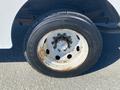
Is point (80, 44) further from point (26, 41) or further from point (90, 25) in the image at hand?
point (26, 41)

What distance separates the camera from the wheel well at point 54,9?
158 inches

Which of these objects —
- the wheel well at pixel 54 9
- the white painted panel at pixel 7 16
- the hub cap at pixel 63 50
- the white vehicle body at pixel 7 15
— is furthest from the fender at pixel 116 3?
the white painted panel at pixel 7 16

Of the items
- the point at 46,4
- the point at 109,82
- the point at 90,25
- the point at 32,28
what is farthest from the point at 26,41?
the point at 109,82

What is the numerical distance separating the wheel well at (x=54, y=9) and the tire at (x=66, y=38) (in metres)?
0.23

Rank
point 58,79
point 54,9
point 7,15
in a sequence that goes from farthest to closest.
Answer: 1. point 54,9
2. point 58,79
3. point 7,15

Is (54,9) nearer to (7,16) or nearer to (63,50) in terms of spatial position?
(63,50)

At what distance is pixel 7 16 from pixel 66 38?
2.63ft

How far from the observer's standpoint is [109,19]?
14.5ft

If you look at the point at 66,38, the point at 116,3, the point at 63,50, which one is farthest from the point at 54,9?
the point at 116,3

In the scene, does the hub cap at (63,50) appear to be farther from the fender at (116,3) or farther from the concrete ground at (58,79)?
the fender at (116,3)

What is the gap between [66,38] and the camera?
12.9ft

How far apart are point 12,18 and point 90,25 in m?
0.95

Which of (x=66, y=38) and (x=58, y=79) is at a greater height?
(x=66, y=38)

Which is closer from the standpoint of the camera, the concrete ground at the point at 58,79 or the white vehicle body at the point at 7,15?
the white vehicle body at the point at 7,15
